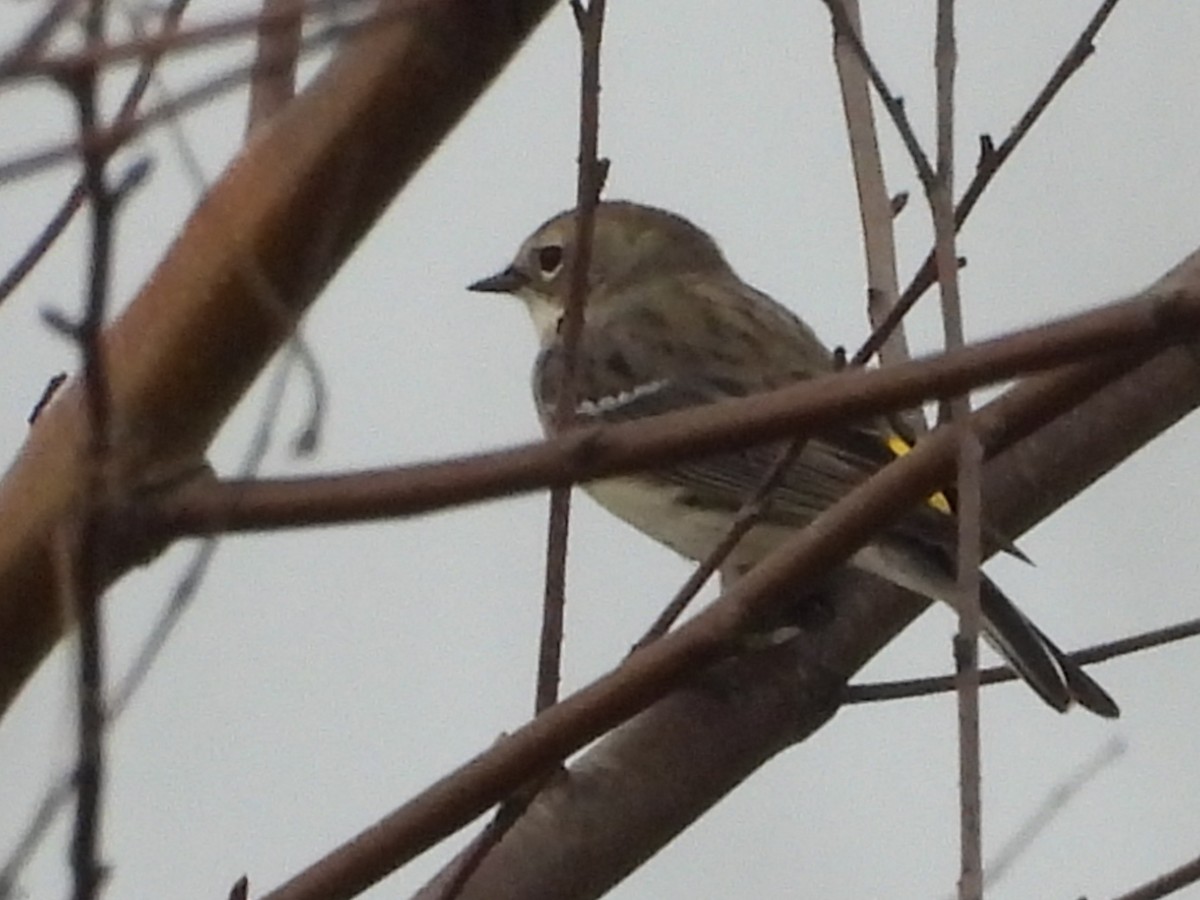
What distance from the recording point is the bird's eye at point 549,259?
184 inches

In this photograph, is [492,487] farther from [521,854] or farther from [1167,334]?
[521,854]

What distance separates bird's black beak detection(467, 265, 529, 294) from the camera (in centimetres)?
473

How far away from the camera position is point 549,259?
471cm

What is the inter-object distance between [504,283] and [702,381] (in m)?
0.61

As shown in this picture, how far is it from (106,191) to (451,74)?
362 millimetres

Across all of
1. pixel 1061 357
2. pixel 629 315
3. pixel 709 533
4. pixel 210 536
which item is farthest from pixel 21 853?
pixel 629 315

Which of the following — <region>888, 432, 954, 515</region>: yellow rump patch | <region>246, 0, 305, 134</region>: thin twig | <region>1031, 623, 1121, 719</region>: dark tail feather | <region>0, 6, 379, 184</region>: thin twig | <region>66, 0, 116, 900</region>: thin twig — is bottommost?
<region>66, 0, 116, 900</region>: thin twig

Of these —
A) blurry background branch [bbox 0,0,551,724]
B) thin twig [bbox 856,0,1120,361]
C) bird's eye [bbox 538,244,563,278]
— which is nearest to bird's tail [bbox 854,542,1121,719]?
thin twig [bbox 856,0,1120,361]

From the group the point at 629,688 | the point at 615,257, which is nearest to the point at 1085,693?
the point at 629,688

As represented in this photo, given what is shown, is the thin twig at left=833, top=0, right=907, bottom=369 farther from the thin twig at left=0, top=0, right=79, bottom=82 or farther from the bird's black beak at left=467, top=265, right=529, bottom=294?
the bird's black beak at left=467, top=265, right=529, bottom=294

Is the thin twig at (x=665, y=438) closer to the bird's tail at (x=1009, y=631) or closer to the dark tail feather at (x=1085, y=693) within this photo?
the bird's tail at (x=1009, y=631)

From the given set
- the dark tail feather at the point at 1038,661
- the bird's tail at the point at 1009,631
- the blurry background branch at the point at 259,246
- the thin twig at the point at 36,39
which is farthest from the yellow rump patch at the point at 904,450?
the thin twig at the point at 36,39

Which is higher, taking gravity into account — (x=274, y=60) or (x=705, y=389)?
(x=705, y=389)

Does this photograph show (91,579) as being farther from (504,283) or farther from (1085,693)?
(504,283)
